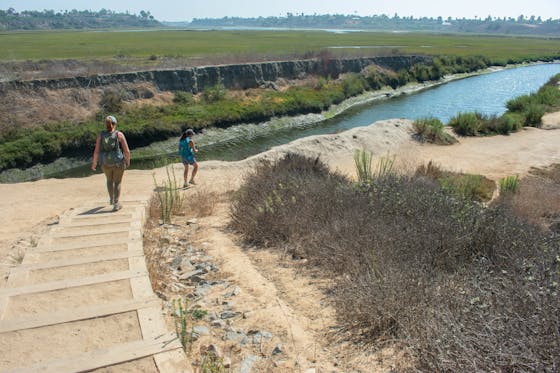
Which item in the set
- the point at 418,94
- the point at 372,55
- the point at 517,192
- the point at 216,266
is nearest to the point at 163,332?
the point at 216,266

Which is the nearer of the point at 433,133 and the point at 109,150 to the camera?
the point at 109,150

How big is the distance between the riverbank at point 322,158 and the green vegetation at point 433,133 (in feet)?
1.58

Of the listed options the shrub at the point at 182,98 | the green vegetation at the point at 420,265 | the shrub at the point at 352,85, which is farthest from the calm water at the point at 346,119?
the green vegetation at the point at 420,265

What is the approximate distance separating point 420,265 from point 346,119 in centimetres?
2902

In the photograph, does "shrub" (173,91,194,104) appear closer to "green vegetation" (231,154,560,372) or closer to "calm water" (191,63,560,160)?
"calm water" (191,63,560,160)

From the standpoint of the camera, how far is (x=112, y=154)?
26.8 feet

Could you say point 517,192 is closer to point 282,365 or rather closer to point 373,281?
point 373,281

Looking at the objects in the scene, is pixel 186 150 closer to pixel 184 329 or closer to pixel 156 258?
pixel 156 258

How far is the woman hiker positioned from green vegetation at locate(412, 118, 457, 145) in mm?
16681

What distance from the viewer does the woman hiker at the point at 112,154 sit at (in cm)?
805

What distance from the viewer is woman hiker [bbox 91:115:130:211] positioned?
8.05 metres

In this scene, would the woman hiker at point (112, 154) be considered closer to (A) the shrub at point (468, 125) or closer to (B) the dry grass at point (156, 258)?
(B) the dry grass at point (156, 258)

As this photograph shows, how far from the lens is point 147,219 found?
8.08 meters

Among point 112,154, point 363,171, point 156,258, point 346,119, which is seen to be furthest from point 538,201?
point 346,119
